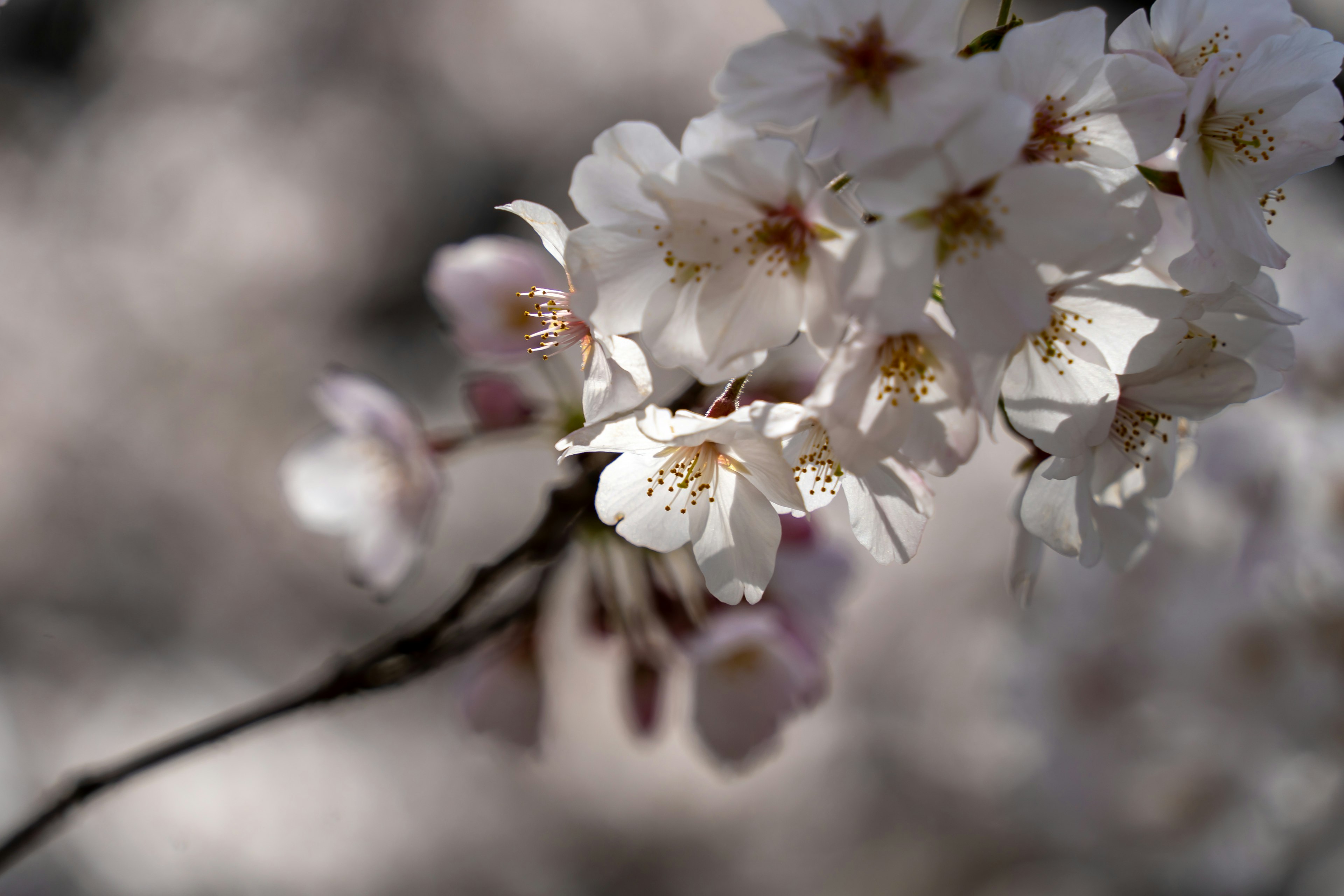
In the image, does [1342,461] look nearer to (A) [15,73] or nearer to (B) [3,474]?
(B) [3,474]

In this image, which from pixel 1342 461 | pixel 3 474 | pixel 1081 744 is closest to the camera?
pixel 1342 461

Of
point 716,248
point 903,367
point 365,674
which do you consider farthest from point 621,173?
point 365,674

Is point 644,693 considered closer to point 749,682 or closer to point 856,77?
point 749,682

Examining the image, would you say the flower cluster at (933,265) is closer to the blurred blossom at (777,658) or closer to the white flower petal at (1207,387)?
the white flower petal at (1207,387)

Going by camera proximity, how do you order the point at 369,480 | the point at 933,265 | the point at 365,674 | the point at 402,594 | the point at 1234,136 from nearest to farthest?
the point at 933,265 < the point at 1234,136 < the point at 365,674 < the point at 369,480 < the point at 402,594

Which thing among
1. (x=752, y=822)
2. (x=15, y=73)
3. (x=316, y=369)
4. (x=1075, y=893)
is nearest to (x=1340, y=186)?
(x=1075, y=893)

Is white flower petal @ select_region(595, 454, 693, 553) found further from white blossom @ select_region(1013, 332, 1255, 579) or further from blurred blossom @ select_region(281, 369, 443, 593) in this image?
blurred blossom @ select_region(281, 369, 443, 593)

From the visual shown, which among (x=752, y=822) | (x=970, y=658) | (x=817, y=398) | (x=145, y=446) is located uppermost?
(x=817, y=398)
